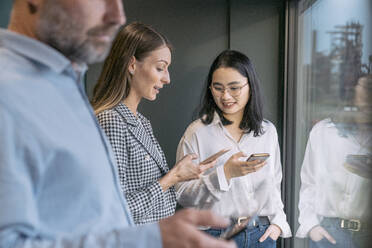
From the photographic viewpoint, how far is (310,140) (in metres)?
2.45

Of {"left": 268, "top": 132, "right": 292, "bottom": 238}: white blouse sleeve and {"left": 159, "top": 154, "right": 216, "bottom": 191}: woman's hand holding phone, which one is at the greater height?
{"left": 159, "top": 154, "right": 216, "bottom": 191}: woman's hand holding phone

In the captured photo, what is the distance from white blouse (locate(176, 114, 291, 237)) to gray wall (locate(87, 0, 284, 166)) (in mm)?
568

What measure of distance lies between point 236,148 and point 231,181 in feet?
0.68

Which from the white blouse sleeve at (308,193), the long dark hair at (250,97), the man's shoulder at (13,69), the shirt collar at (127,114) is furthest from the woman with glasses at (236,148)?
the man's shoulder at (13,69)

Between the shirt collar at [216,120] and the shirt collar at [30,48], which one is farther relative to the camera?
the shirt collar at [216,120]

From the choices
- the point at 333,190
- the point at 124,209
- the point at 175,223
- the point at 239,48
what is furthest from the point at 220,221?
the point at 239,48

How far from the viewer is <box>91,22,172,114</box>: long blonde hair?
65.4 inches

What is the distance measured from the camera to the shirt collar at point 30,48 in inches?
26.0

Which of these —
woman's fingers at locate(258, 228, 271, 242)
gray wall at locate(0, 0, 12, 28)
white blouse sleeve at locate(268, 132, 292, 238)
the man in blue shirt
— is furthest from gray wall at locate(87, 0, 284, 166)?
the man in blue shirt

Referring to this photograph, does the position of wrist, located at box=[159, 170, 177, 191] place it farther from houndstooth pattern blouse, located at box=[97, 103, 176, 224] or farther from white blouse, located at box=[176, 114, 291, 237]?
white blouse, located at box=[176, 114, 291, 237]

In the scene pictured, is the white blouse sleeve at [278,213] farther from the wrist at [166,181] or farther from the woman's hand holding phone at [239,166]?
the wrist at [166,181]

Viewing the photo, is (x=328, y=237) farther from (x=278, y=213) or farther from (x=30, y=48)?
(x=30, y=48)

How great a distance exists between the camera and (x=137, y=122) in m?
1.65

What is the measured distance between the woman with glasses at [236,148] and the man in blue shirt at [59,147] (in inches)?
53.1
